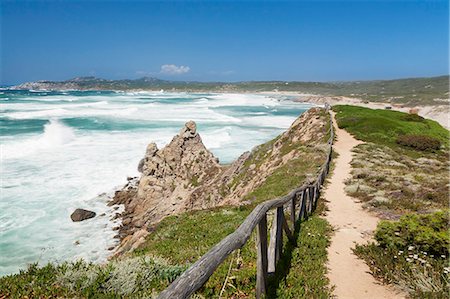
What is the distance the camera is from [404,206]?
13688 mm

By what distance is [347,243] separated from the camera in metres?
9.91

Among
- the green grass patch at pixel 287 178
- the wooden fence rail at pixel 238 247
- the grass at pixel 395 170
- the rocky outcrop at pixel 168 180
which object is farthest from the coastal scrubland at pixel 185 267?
the rocky outcrop at pixel 168 180

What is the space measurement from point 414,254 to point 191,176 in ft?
69.9

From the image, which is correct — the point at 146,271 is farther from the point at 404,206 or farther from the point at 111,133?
the point at 111,133

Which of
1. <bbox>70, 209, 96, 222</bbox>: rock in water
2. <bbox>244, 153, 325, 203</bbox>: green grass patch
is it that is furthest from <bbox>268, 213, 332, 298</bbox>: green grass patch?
<bbox>70, 209, 96, 222</bbox>: rock in water

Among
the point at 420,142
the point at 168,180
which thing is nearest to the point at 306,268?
the point at 168,180

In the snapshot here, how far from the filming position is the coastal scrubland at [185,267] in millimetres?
5328

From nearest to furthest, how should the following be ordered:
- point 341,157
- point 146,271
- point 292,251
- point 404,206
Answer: point 146,271 → point 292,251 → point 404,206 → point 341,157

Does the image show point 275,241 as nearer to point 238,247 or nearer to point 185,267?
point 185,267

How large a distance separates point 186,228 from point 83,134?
1831 inches

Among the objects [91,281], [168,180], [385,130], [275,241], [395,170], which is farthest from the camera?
[385,130]

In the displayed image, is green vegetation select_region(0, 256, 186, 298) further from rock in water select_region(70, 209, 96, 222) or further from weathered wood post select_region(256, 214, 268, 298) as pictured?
rock in water select_region(70, 209, 96, 222)

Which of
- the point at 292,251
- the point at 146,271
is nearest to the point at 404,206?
the point at 292,251

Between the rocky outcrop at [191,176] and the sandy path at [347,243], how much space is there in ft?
20.1
